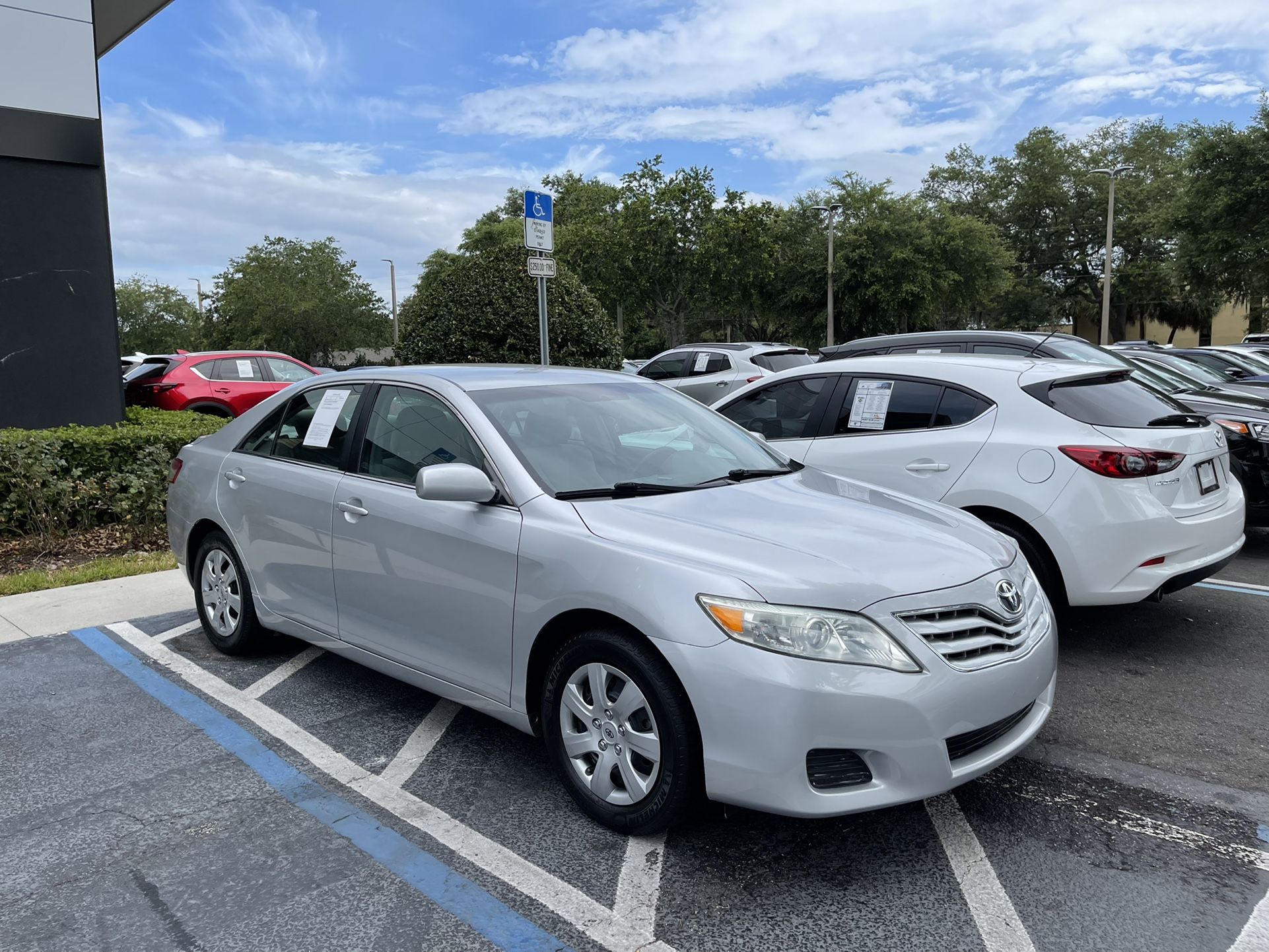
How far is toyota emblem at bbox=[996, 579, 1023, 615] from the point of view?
10.2 ft

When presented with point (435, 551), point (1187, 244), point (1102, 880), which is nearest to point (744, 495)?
point (435, 551)

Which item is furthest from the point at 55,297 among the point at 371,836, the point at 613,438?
the point at 371,836

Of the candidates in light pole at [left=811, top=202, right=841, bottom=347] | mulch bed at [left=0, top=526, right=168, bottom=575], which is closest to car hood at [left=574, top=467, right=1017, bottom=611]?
mulch bed at [left=0, top=526, right=168, bottom=575]

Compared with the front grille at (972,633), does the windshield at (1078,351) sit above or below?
above

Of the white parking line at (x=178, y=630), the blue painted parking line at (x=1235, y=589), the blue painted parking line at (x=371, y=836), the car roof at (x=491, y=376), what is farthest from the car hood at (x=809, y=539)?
the blue painted parking line at (x=1235, y=589)

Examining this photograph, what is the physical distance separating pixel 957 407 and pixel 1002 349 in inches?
137

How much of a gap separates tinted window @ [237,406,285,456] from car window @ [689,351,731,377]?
11.4 metres

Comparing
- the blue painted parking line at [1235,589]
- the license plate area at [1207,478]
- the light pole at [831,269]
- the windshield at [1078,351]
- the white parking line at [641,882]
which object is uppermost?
the light pole at [831,269]

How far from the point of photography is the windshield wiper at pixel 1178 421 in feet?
16.5

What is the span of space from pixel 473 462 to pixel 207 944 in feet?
5.93

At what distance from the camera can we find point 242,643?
4.93 metres

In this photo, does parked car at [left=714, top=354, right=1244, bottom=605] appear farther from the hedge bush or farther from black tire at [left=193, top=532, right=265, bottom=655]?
the hedge bush

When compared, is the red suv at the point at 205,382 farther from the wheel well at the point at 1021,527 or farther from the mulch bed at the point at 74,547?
the wheel well at the point at 1021,527

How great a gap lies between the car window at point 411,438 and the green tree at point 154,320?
60.8 metres
